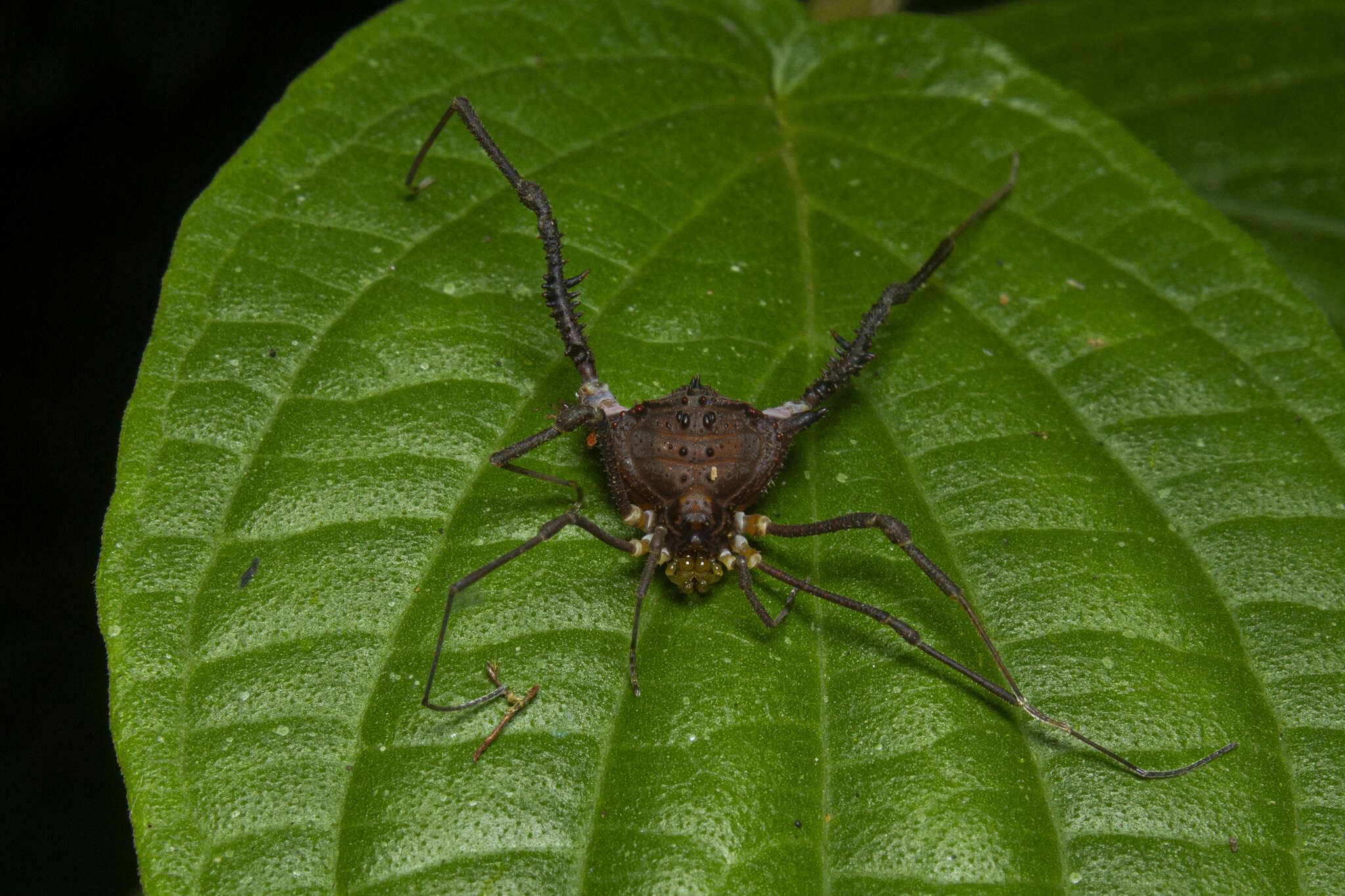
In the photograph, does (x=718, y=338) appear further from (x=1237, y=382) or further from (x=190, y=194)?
(x=190, y=194)

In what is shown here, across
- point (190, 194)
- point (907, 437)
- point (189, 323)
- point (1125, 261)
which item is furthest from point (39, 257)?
point (1125, 261)

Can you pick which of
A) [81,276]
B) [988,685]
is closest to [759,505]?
[988,685]

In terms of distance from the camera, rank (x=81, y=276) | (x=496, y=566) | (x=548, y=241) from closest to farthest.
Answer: (x=496, y=566)
(x=548, y=241)
(x=81, y=276)

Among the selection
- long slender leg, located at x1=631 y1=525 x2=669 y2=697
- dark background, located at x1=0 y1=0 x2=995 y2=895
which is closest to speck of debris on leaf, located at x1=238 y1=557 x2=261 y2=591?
long slender leg, located at x1=631 y1=525 x2=669 y2=697

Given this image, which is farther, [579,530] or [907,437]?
[907,437]

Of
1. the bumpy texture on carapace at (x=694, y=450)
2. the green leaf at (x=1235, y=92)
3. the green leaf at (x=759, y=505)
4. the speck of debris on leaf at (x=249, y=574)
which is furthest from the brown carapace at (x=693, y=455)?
the green leaf at (x=1235, y=92)

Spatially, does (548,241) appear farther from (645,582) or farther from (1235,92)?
(1235,92)
